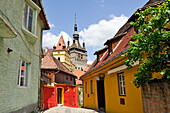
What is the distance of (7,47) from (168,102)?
5.30 m

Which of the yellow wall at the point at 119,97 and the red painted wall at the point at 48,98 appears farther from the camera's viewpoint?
the red painted wall at the point at 48,98

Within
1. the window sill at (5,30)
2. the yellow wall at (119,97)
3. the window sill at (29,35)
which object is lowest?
the yellow wall at (119,97)

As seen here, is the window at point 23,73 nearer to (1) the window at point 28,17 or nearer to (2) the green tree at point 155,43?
(1) the window at point 28,17

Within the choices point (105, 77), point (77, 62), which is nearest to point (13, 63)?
point (105, 77)

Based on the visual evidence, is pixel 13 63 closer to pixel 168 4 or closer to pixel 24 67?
pixel 24 67

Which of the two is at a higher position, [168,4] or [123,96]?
[168,4]

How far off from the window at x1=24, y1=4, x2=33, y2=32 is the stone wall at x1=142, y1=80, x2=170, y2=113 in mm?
5882

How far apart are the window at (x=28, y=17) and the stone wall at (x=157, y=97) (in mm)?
5882

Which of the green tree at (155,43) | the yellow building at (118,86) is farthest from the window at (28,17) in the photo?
the green tree at (155,43)

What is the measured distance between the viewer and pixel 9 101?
5344 mm

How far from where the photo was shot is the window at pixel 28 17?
7138mm

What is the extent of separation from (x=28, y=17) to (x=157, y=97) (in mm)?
6499

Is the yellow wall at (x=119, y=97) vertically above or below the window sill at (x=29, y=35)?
below

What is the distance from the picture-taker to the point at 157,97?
452cm
